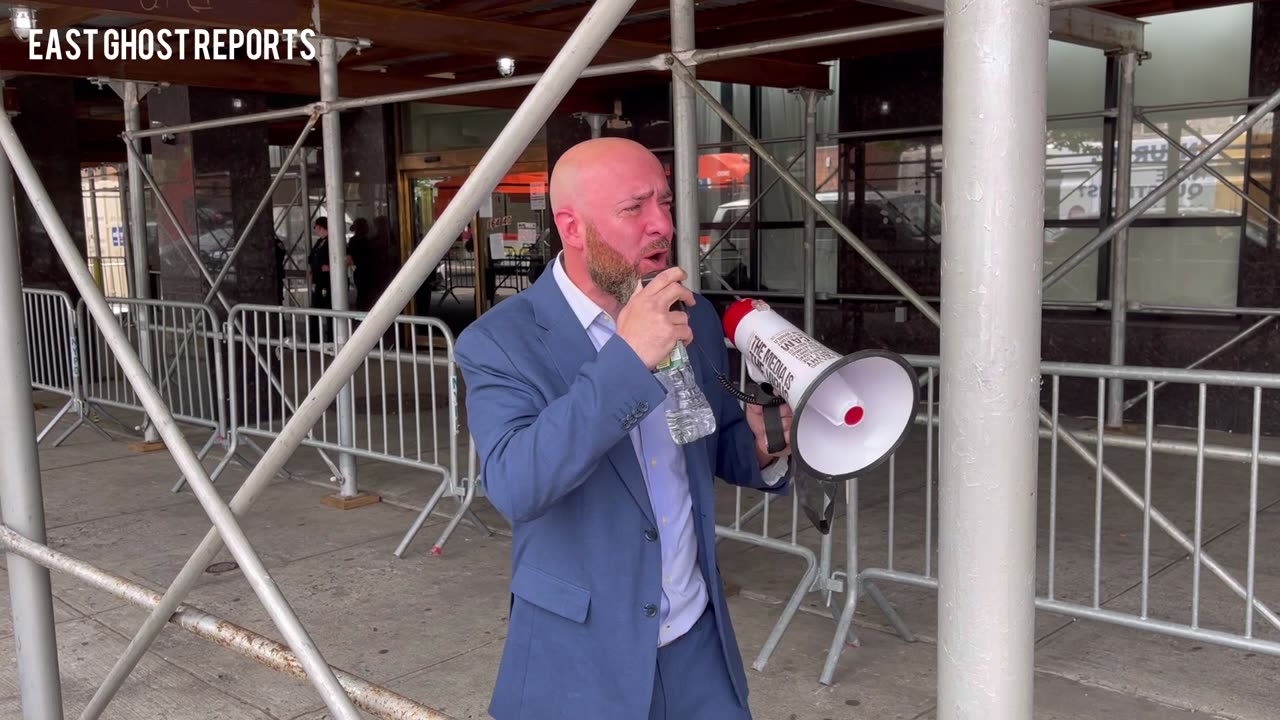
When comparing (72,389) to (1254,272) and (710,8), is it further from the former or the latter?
(1254,272)

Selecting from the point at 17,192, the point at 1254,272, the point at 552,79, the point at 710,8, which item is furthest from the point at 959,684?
the point at 17,192

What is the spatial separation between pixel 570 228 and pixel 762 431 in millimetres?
595

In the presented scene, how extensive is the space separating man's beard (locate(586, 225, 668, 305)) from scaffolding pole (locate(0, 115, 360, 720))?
808 millimetres

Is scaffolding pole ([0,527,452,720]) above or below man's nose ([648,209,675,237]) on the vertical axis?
below

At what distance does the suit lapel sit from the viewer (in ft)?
6.82

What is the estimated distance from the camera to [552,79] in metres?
1.49

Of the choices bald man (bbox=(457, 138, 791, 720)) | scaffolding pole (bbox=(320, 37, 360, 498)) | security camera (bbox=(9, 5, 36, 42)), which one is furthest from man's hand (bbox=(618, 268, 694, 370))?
security camera (bbox=(9, 5, 36, 42))

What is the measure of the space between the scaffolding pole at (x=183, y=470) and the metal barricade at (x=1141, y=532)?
1.52m

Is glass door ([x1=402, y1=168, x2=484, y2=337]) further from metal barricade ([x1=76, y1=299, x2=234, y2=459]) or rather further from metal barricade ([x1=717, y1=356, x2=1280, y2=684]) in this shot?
metal barricade ([x1=717, y1=356, x2=1280, y2=684])

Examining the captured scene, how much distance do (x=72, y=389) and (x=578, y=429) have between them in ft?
30.1

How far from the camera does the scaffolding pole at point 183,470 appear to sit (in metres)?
1.89

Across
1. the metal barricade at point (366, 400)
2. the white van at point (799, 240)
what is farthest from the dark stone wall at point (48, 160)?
the white van at point (799, 240)

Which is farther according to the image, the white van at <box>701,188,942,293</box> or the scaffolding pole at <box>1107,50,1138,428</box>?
the white van at <box>701,188,942,293</box>

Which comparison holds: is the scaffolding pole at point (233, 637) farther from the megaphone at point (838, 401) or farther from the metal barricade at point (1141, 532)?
the metal barricade at point (1141, 532)
